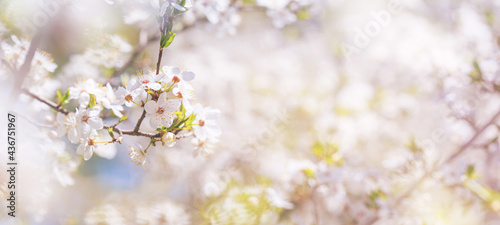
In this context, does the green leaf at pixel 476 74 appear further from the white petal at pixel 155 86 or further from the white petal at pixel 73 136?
the white petal at pixel 73 136

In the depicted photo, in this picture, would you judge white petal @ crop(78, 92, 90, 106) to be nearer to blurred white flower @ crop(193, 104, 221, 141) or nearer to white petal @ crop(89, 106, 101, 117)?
white petal @ crop(89, 106, 101, 117)

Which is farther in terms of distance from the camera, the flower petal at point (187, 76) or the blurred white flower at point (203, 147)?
the blurred white flower at point (203, 147)

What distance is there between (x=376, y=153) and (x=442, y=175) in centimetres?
131

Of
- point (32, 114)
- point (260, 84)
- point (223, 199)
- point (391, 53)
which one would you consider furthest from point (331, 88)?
point (32, 114)

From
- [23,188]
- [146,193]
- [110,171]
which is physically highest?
[110,171]

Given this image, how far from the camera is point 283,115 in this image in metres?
2.47

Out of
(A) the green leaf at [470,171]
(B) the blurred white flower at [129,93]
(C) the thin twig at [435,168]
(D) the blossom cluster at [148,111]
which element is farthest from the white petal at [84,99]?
(A) the green leaf at [470,171]

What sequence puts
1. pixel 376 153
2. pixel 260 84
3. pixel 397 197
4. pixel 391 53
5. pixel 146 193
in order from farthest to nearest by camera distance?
pixel 391 53 < pixel 260 84 < pixel 376 153 < pixel 146 193 < pixel 397 197

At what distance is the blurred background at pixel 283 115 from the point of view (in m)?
1.16

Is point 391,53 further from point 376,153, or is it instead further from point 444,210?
point 444,210

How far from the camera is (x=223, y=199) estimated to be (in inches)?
59.4

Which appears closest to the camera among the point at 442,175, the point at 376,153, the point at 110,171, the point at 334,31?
the point at 442,175

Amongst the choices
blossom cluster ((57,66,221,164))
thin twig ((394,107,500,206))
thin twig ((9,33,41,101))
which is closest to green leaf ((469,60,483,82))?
thin twig ((394,107,500,206))

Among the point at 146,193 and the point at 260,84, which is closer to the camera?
the point at 146,193
